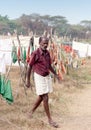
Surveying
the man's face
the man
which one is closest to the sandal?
the man

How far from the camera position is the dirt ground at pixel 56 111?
23.4 ft

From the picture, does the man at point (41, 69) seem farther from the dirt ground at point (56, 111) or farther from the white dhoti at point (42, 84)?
the dirt ground at point (56, 111)

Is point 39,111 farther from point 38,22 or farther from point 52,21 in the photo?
point 52,21

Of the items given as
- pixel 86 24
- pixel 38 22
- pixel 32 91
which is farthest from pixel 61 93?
pixel 86 24

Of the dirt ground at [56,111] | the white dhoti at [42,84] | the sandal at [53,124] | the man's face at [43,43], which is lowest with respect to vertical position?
the dirt ground at [56,111]

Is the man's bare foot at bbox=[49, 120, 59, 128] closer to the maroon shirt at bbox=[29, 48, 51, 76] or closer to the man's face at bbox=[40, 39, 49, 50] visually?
the maroon shirt at bbox=[29, 48, 51, 76]

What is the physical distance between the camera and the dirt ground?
7.14 meters

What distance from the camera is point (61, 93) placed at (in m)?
11.0

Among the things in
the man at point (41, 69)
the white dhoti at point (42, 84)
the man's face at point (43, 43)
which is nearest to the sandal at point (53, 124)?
the man at point (41, 69)

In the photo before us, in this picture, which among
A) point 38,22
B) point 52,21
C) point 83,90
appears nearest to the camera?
point 83,90

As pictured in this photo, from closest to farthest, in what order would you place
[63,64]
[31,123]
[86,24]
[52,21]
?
[31,123] < [63,64] < [52,21] < [86,24]

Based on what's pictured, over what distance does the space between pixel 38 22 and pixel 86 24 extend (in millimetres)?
16814

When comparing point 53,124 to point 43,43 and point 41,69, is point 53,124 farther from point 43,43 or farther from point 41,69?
point 43,43

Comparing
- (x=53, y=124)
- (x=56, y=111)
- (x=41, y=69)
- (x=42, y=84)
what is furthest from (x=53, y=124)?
(x=56, y=111)
